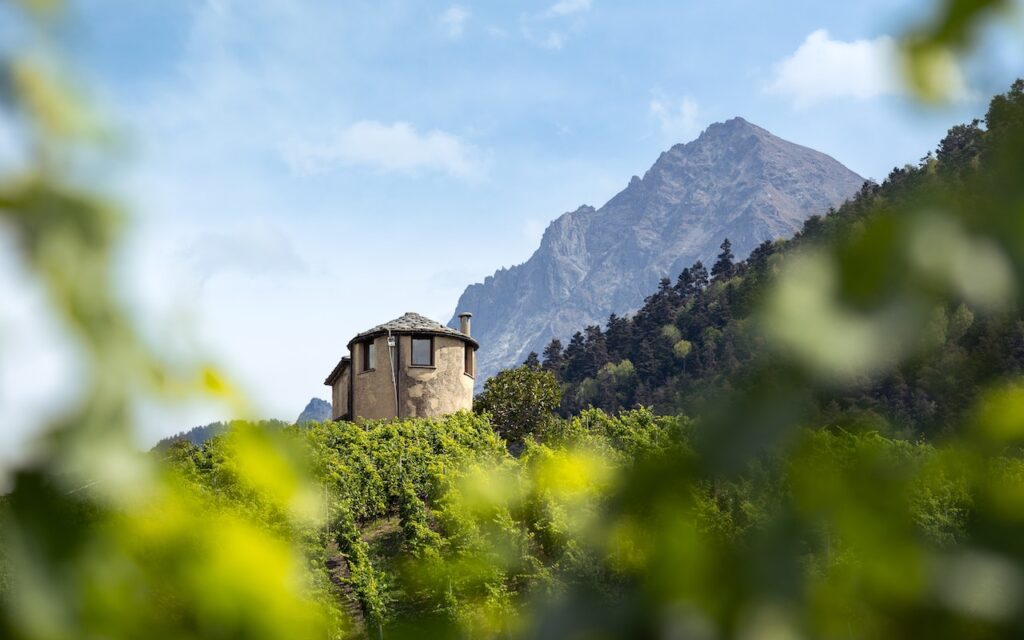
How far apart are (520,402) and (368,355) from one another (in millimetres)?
5781

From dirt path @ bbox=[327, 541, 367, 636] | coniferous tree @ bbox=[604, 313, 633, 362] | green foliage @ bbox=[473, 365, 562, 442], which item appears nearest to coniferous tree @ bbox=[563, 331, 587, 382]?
coniferous tree @ bbox=[604, 313, 633, 362]

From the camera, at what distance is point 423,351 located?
102ft

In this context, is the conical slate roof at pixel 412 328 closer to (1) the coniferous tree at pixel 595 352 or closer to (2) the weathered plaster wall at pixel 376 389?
(2) the weathered plaster wall at pixel 376 389

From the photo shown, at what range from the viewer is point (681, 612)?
0.67 meters

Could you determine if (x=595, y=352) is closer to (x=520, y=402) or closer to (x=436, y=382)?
(x=520, y=402)

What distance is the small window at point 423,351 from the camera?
101 ft

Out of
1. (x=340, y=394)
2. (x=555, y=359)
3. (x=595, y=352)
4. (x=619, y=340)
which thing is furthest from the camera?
(x=555, y=359)

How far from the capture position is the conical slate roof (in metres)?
30.7

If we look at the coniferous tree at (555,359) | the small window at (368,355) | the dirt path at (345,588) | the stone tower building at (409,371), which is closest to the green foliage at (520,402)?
the stone tower building at (409,371)

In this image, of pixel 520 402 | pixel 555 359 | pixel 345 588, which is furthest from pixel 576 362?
pixel 345 588

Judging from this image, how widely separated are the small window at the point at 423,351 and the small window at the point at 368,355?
4.87ft

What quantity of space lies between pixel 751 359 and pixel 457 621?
1.72 feet

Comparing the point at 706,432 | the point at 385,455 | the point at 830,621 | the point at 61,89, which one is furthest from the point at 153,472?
the point at 385,455

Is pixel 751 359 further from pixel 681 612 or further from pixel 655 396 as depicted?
pixel 655 396
